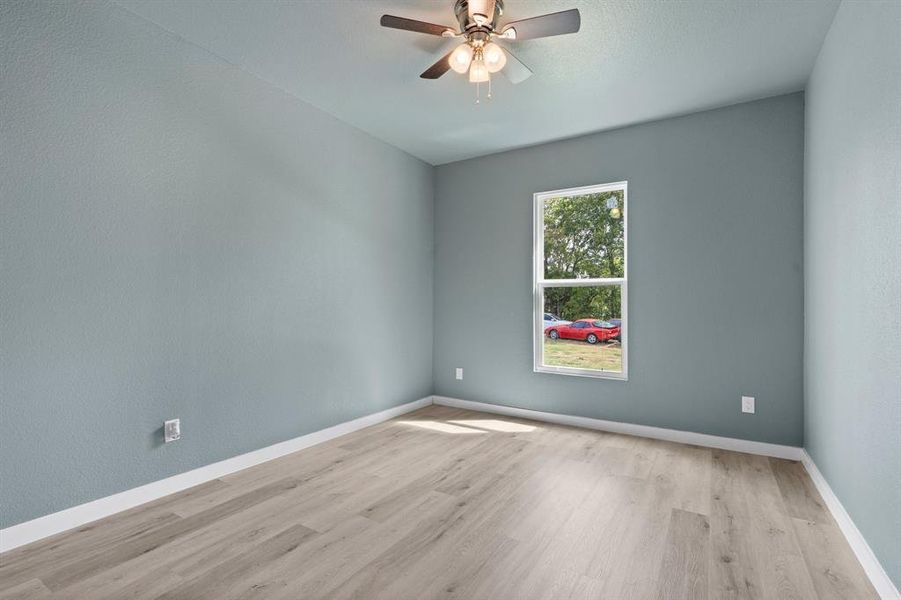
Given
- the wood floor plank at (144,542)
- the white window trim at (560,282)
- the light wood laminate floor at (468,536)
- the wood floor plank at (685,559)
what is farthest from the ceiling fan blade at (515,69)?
the wood floor plank at (144,542)

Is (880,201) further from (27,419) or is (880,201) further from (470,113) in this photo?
(27,419)

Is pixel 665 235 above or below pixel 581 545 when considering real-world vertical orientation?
above

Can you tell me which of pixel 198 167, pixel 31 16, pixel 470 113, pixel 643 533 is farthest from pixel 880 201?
pixel 31 16

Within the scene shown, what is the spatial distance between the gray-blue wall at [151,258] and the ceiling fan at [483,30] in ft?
4.55

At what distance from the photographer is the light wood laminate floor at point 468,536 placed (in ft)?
5.58

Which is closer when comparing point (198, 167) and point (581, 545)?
point (581, 545)

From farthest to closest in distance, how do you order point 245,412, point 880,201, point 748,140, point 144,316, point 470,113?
point 470,113 → point 748,140 → point 245,412 → point 144,316 → point 880,201

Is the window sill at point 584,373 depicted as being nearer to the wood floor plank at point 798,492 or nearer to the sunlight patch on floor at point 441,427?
the sunlight patch on floor at point 441,427

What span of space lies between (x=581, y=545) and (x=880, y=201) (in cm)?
Answer: 187

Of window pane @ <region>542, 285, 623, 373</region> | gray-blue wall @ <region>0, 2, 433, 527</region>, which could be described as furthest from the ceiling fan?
window pane @ <region>542, 285, 623, 373</region>

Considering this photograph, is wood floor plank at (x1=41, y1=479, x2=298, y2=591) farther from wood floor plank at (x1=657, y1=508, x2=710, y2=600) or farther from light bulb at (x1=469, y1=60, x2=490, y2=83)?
light bulb at (x1=469, y1=60, x2=490, y2=83)

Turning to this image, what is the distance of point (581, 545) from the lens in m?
1.99

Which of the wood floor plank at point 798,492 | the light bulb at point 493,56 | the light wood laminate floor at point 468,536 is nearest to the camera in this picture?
the light wood laminate floor at point 468,536

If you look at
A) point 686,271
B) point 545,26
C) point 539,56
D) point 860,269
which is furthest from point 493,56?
point 686,271
